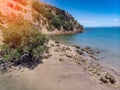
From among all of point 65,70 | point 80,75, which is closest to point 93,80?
point 80,75

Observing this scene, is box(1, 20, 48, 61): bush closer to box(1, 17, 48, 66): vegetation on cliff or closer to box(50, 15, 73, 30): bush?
box(1, 17, 48, 66): vegetation on cliff

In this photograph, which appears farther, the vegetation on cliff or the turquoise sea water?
the turquoise sea water

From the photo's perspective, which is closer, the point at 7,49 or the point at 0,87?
the point at 0,87

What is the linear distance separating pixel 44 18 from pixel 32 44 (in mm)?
52791

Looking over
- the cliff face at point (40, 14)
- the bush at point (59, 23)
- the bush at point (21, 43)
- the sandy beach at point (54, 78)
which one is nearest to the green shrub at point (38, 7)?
the cliff face at point (40, 14)

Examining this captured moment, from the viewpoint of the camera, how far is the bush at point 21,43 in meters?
16.3

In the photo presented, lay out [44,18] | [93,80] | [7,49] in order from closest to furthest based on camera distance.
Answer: [93,80] → [7,49] → [44,18]

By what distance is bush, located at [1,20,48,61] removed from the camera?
1630 centimetres

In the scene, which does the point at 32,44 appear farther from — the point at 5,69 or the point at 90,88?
the point at 90,88

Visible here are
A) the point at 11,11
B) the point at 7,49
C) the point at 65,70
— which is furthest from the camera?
the point at 11,11

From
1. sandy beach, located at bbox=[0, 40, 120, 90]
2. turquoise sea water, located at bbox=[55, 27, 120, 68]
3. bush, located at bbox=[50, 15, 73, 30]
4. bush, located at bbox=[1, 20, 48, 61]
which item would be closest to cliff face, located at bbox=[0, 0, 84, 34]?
bush, located at bbox=[50, 15, 73, 30]

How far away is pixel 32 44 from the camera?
16.8m

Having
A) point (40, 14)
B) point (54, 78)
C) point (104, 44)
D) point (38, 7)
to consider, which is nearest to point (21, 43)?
point (54, 78)

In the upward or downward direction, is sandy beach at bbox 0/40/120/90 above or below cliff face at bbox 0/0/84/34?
below
